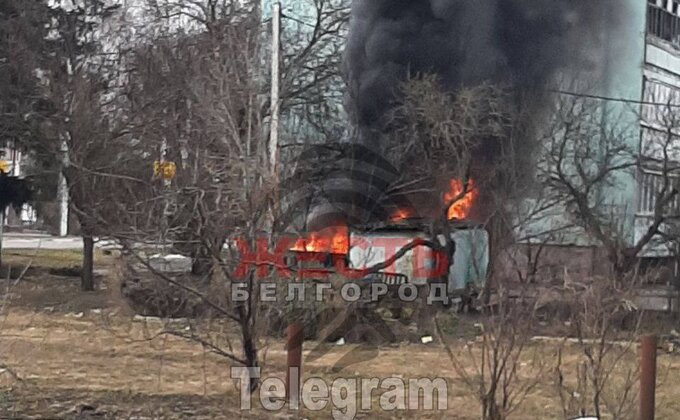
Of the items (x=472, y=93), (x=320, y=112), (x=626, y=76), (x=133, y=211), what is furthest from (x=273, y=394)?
(x=626, y=76)

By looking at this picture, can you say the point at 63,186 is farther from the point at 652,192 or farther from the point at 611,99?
the point at 652,192

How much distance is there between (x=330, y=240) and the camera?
14.8 meters

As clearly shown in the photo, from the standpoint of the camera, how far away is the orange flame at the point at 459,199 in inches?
674

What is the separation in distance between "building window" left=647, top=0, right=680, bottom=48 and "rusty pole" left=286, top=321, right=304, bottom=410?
54.7 ft

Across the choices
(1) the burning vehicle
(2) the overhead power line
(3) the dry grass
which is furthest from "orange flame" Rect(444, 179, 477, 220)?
(3) the dry grass

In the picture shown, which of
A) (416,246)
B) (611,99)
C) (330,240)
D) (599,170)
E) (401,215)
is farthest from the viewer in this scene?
(611,99)

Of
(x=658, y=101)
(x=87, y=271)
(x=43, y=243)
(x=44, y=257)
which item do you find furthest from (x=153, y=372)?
(x=43, y=243)

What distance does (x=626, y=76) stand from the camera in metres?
21.1

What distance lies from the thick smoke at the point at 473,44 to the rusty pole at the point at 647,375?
12.7 meters

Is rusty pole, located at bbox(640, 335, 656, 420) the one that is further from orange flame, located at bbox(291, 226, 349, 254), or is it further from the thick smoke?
the thick smoke

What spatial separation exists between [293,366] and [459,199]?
973 cm

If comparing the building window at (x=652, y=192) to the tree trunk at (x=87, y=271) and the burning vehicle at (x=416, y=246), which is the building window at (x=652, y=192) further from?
the tree trunk at (x=87, y=271)

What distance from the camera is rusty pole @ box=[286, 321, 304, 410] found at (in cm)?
777

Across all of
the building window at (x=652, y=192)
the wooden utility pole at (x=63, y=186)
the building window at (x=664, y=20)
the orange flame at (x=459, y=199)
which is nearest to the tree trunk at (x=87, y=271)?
the wooden utility pole at (x=63, y=186)
